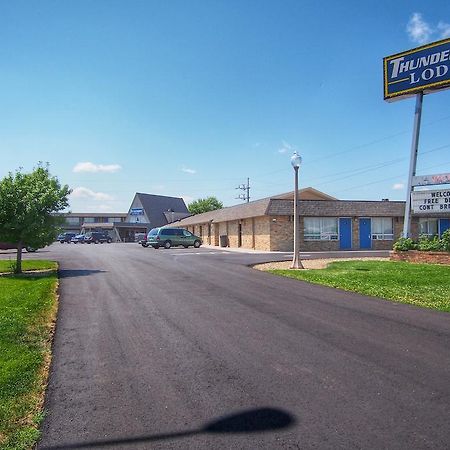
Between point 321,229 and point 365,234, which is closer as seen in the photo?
point 321,229

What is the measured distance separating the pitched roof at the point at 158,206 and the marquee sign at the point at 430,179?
6427 centimetres

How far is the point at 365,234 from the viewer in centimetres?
3319

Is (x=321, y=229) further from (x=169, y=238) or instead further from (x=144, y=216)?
(x=144, y=216)

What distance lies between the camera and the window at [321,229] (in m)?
32.0

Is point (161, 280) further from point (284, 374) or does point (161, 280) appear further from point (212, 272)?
point (284, 374)

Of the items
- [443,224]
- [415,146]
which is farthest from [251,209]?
[415,146]

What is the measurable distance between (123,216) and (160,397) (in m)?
96.6

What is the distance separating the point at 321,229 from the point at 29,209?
22317mm

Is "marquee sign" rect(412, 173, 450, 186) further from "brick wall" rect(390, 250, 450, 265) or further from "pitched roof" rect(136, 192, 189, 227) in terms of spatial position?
"pitched roof" rect(136, 192, 189, 227)

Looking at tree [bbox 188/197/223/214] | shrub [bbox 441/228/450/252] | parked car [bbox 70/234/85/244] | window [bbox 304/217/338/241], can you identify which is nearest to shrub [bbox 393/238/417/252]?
shrub [bbox 441/228/450/252]

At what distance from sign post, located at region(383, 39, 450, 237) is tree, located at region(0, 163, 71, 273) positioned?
577 inches

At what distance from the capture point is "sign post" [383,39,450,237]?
1788 centimetres

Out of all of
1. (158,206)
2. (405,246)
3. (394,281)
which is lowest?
(394,281)

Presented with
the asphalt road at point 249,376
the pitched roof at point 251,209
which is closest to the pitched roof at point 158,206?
the pitched roof at point 251,209
